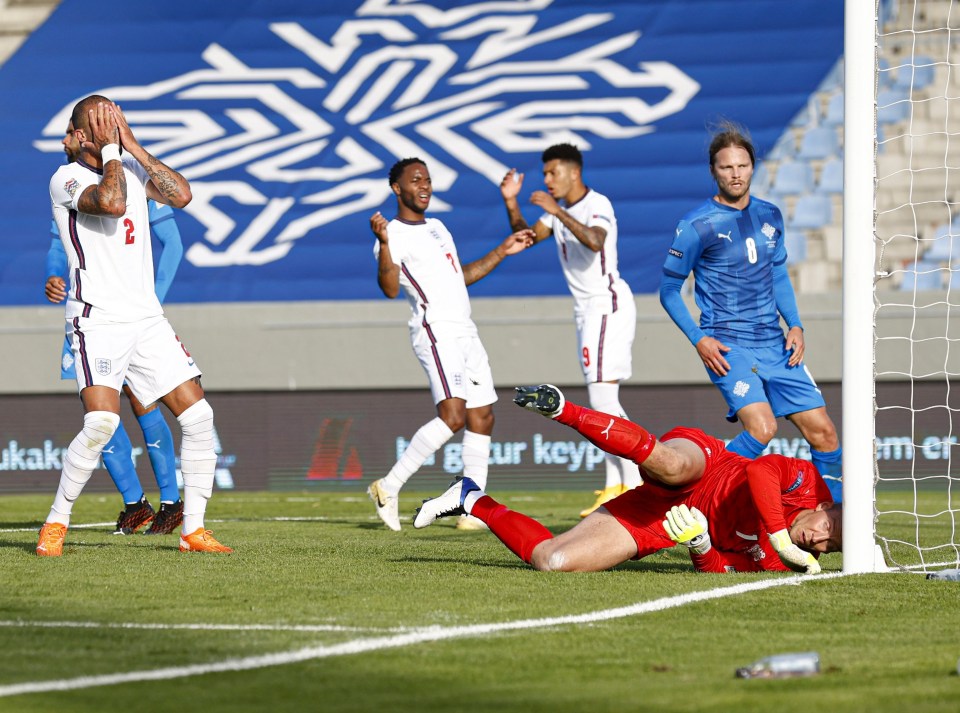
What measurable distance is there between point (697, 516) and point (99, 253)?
2.96 meters

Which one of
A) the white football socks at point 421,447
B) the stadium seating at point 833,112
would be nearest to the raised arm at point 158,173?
the white football socks at point 421,447

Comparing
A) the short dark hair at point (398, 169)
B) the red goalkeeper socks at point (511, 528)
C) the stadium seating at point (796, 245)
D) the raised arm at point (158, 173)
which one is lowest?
the red goalkeeper socks at point (511, 528)

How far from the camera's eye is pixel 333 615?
14.8ft

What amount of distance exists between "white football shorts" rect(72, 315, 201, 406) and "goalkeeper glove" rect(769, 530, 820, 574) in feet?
9.08

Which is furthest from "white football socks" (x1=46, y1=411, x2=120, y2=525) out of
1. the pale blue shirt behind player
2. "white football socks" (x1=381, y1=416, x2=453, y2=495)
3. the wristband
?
"white football socks" (x1=381, y1=416, x2=453, y2=495)

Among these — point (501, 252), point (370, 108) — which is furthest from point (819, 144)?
point (501, 252)

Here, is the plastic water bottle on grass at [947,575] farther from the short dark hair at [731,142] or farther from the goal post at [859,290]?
the short dark hair at [731,142]

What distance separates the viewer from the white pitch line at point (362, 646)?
3379 mm

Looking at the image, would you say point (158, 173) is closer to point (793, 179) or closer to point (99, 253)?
point (99, 253)

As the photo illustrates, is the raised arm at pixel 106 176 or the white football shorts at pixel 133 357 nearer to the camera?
the raised arm at pixel 106 176

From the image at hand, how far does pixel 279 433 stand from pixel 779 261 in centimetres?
825

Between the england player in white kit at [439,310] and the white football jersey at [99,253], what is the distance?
2416 mm

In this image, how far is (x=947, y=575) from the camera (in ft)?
18.6

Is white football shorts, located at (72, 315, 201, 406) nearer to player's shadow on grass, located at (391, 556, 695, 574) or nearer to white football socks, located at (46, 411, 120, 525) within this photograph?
white football socks, located at (46, 411, 120, 525)
